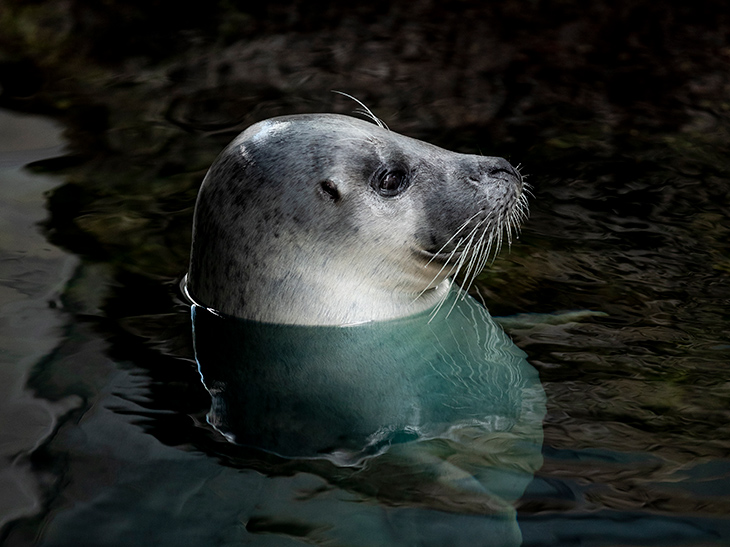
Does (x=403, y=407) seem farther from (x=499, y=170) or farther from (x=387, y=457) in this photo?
(x=499, y=170)

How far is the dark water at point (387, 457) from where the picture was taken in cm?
292

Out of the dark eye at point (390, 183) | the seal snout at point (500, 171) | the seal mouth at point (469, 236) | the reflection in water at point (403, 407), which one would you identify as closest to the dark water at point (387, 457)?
the reflection in water at point (403, 407)

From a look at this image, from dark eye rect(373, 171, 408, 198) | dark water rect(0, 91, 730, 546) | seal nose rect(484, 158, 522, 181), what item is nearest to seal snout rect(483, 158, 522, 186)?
seal nose rect(484, 158, 522, 181)

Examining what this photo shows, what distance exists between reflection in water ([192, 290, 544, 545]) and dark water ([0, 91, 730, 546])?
0.02 meters

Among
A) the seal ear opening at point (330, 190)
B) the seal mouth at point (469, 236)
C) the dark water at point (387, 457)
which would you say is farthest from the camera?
the seal mouth at point (469, 236)

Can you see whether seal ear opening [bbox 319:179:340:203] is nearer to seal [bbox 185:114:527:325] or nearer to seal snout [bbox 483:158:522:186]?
seal [bbox 185:114:527:325]

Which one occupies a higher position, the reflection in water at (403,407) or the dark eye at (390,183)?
the dark eye at (390,183)

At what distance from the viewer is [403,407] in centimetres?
347

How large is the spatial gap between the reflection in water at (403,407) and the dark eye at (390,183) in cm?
51

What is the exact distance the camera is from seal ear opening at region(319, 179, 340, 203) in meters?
3.61

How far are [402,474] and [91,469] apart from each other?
0.96 metres

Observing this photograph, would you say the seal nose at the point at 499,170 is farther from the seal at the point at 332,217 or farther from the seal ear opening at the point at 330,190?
the seal ear opening at the point at 330,190

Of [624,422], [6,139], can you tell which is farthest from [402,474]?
[6,139]

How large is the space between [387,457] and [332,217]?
0.91 metres
